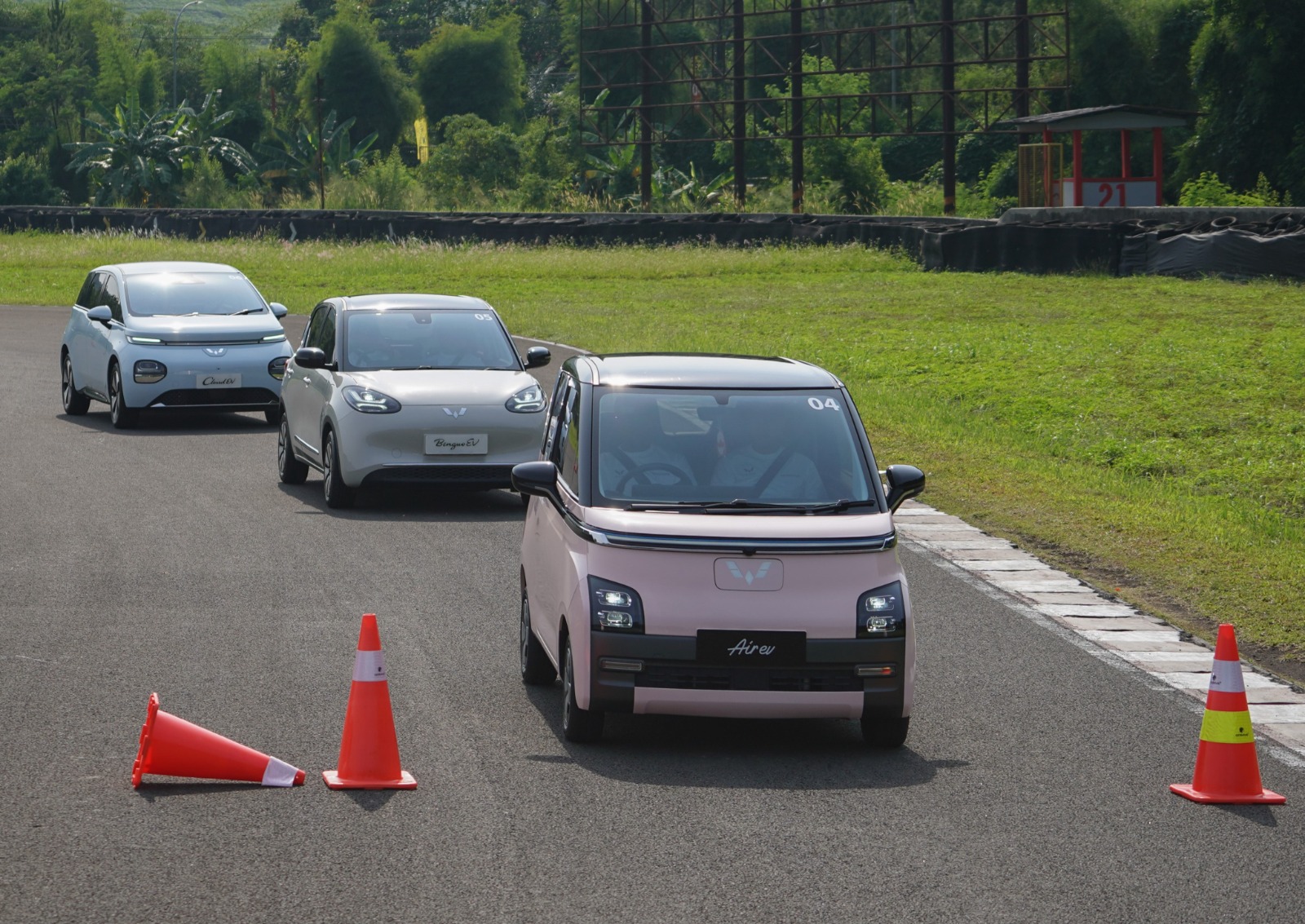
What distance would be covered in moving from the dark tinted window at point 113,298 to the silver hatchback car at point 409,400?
4.76 m

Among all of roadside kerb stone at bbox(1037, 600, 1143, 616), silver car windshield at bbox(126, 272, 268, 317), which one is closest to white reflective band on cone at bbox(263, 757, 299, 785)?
roadside kerb stone at bbox(1037, 600, 1143, 616)

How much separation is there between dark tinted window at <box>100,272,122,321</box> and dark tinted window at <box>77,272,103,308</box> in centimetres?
21

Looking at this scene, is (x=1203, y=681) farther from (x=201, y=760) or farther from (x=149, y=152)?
(x=149, y=152)

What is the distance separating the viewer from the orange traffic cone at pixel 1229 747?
684 centimetres

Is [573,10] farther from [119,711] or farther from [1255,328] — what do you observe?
[119,711]

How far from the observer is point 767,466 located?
798 centimetres

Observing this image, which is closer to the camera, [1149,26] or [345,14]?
[1149,26]

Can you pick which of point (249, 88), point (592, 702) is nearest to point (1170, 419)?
point (592, 702)

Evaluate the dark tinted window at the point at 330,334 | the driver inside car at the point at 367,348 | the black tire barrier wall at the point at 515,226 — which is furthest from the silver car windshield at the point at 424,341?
the black tire barrier wall at the point at 515,226

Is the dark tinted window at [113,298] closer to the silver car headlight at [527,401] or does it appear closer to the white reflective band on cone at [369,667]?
the silver car headlight at [527,401]

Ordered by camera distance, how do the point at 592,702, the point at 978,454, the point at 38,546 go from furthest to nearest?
the point at 978,454 < the point at 38,546 < the point at 592,702

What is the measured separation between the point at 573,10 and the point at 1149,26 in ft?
144

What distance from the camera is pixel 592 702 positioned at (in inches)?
290

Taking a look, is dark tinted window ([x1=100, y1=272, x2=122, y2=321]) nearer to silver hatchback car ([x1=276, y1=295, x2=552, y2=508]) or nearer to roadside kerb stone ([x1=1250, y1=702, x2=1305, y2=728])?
silver hatchback car ([x1=276, y1=295, x2=552, y2=508])
